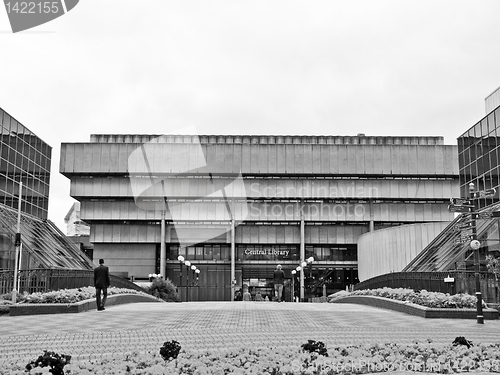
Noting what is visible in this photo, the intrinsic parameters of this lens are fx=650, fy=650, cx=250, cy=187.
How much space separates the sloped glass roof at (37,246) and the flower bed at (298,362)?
999 inches

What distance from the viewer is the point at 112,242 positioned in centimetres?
7056

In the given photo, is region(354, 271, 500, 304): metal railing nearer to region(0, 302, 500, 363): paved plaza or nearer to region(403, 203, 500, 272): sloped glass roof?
region(403, 203, 500, 272): sloped glass roof

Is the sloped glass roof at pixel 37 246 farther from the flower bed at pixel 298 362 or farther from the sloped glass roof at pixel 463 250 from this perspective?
the flower bed at pixel 298 362

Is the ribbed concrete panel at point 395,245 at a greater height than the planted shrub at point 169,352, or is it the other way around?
the ribbed concrete panel at point 395,245

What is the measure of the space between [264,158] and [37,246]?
36386 millimetres

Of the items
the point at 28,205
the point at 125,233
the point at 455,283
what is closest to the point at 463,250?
the point at 455,283

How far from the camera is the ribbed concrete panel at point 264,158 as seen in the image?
69.7 m

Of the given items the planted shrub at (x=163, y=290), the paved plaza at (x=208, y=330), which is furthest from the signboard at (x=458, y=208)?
the planted shrub at (x=163, y=290)

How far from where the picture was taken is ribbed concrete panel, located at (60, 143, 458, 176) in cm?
6969

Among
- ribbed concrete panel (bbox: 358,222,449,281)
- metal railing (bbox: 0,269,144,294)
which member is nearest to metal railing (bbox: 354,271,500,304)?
metal railing (bbox: 0,269,144,294)

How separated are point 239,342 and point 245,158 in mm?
57009

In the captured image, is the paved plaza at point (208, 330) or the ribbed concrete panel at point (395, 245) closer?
the paved plaza at point (208, 330)

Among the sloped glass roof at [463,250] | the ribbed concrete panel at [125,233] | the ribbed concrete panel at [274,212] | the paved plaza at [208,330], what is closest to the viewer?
the paved plaza at [208,330]

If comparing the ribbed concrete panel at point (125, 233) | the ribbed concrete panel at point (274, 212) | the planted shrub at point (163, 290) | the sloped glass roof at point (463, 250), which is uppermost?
the ribbed concrete panel at point (274, 212)
